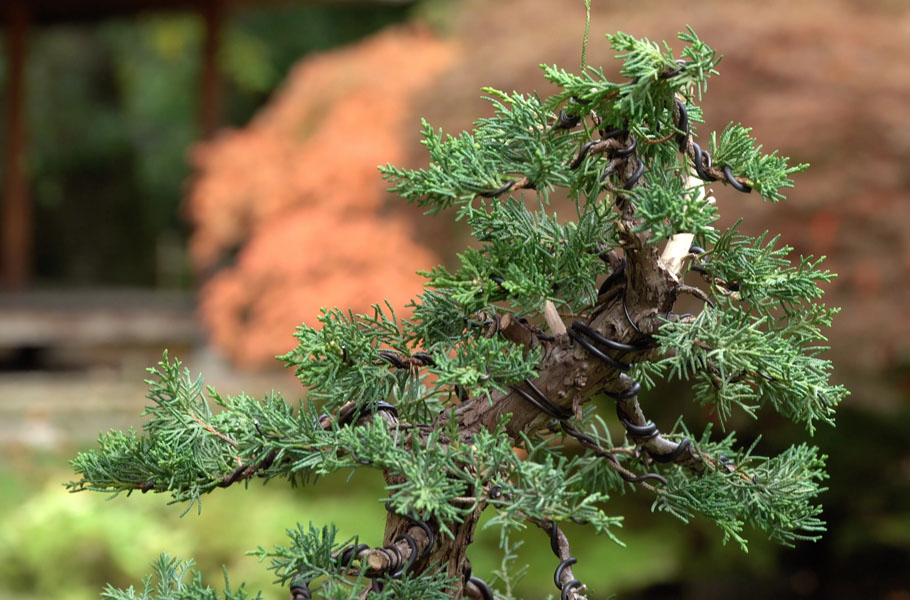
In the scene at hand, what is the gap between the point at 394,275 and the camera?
17.6ft

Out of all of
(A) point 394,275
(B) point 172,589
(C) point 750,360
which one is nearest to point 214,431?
(B) point 172,589

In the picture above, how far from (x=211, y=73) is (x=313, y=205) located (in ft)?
8.57

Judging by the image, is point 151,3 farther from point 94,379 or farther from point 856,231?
point 856,231

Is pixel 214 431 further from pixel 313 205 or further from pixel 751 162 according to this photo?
pixel 313 205

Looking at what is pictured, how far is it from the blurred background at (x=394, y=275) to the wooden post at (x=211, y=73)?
2 cm

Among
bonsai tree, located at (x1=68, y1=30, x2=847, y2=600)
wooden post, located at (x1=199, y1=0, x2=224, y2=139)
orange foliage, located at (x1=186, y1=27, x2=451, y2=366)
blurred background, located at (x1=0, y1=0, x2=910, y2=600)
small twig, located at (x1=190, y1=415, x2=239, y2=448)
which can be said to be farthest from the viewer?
wooden post, located at (x1=199, y1=0, x2=224, y2=139)

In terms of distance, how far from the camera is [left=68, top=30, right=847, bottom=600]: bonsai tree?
3.17 feet

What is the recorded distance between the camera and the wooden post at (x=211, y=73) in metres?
8.19

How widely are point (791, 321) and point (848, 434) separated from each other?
550 centimetres

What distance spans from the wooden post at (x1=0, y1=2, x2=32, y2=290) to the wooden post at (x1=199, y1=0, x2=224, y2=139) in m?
1.74

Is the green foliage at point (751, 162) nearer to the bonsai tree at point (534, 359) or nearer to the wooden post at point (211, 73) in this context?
the bonsai tree at point (534, 359)

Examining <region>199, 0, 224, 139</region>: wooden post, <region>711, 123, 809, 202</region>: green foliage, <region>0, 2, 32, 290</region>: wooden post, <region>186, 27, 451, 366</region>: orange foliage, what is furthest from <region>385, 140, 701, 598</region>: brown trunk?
<region>0, 2, 32, 290</region>: wooden post

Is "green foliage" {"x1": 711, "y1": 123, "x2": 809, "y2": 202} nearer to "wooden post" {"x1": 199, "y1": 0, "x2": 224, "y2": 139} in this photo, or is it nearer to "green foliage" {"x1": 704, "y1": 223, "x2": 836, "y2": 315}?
"green foliage" {"x1": 704, "y1": 223, "x2": 836, "y2": 315}

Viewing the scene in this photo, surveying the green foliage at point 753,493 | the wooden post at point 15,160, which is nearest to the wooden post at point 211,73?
the wooden post at point 15,160
